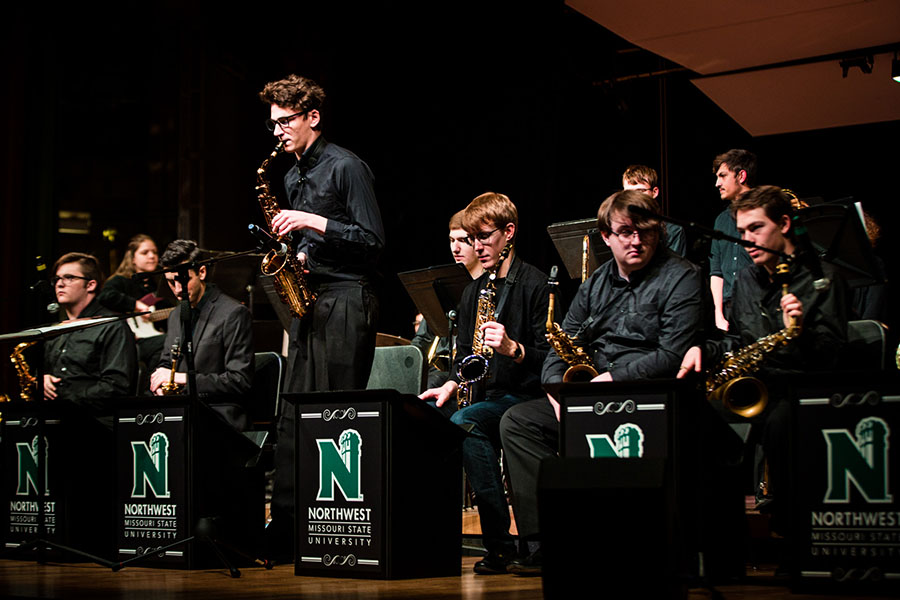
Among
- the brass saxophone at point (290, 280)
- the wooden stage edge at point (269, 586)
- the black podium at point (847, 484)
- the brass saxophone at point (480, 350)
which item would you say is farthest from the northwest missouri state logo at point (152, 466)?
the black podium at point (847, 484)

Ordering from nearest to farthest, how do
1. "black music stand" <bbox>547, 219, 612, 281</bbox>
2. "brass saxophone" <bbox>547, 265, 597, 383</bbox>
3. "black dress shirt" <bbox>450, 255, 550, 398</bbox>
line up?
1. "brass saxophone" <bbox>547, 265, 597, 383</bbox>
2. "black dress shirt" <bbox>450, 255, 550, 398</bbox>
3. "black music stand" <bbox>547, 219, 612, 281</bbox>

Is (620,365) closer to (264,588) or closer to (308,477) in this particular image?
(308,477)

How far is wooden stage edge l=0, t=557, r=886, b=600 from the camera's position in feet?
10.8

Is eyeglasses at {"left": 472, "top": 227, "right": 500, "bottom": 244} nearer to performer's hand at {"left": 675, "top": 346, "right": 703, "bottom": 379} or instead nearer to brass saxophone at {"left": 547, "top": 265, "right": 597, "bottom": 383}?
brass saxophone at {"left": 547, "top": 265, "right": 597, "bottom": 383}

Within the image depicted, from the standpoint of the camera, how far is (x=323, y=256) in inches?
171

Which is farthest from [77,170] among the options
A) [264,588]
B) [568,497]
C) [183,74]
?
[568,497]

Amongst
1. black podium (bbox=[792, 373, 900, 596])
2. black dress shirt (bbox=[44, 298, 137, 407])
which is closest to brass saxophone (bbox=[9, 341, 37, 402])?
black dress shirt (bbox=[44, 298, 137, 407])

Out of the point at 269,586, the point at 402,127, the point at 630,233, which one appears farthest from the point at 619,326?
the point at 402,127

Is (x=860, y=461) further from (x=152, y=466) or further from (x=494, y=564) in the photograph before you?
(x=152, y=466)

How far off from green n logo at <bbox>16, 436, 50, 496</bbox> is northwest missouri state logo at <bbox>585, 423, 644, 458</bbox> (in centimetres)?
274

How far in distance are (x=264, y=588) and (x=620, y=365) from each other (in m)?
1.54

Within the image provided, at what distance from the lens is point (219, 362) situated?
501cm

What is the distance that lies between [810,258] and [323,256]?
1977 mm

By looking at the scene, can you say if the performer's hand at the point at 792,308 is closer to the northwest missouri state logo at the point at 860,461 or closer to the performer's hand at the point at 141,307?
the northwest missouri state logo at the point at 860,461
